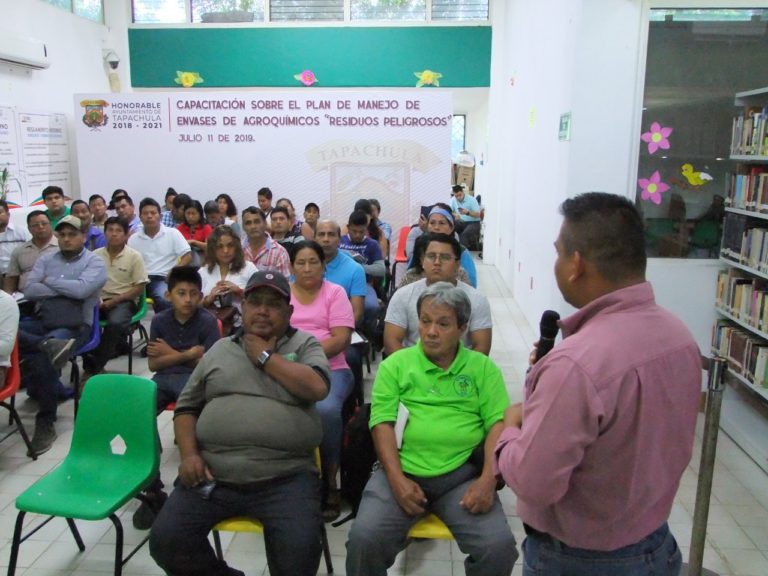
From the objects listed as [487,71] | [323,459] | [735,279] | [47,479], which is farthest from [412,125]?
[47,479]

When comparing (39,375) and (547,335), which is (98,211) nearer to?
(39,375)

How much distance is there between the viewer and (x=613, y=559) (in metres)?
1.34

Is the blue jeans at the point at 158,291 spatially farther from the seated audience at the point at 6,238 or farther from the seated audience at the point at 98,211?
the seated audience at the point at 98,211

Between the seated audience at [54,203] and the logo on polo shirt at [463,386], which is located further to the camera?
the seated audience at [54,203]

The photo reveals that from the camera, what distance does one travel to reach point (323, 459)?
9.29 feet

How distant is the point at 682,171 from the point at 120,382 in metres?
3.54

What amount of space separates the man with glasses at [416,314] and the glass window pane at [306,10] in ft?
25.9

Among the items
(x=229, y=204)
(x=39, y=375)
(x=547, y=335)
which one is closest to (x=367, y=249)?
(x=39, y=375)

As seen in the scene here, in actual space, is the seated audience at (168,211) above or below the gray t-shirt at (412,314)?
above

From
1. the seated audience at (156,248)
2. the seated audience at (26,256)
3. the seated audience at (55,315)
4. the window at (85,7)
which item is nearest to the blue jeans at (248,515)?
the seated audience at (55,315)

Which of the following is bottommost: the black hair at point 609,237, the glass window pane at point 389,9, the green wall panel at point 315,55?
the black hair at point 609,237

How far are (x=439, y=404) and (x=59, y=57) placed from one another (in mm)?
8977

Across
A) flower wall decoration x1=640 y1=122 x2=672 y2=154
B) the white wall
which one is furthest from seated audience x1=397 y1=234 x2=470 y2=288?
the white wall

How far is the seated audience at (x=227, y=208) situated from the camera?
7380mm
